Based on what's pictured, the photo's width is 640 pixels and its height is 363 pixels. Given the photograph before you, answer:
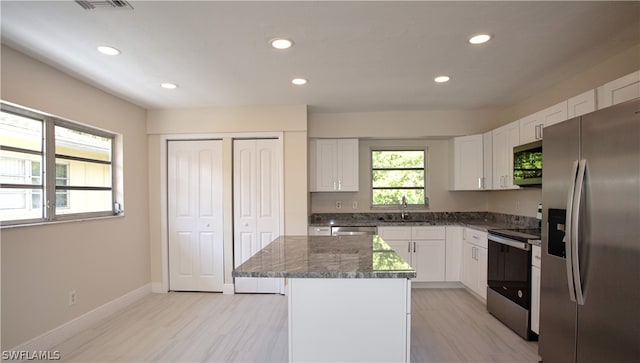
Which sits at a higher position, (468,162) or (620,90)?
(620,90)

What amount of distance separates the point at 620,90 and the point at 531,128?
3.44 ft

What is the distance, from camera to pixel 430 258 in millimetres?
4102

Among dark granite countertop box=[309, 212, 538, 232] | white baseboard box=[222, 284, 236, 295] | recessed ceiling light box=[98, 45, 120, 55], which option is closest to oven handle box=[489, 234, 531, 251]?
dark granite countertop box=[309, 212, 538, 232]

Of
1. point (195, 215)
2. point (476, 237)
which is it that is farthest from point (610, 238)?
point (195, 215)

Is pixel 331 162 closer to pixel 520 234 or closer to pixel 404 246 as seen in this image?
→ pixel 404 246

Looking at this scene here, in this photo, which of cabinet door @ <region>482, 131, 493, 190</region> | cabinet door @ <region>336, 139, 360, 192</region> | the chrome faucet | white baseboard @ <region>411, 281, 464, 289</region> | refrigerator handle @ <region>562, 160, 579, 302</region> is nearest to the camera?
refrigerator handle @ <region>562, 160, 579, 302</region>

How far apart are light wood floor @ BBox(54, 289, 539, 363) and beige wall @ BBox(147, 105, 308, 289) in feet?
2.46

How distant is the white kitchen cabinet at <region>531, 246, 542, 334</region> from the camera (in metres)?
2.56

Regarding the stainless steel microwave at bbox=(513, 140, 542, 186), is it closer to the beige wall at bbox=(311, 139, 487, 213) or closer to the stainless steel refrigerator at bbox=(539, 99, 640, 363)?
the stainless steel refrigerator at bbox=(539, 99, 640, 363)

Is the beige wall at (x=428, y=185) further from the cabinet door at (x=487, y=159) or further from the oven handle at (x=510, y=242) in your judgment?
the oven handle at (x=510, y=242)

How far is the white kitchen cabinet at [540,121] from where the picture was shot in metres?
2.66

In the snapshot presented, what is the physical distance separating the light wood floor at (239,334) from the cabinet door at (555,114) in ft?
6.64

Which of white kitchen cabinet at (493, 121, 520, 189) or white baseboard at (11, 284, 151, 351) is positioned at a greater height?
white kitchen cabinet at (493, 121, 520, 189)

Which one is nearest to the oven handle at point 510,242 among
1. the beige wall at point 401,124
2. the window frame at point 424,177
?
the window frame at point 424,177
